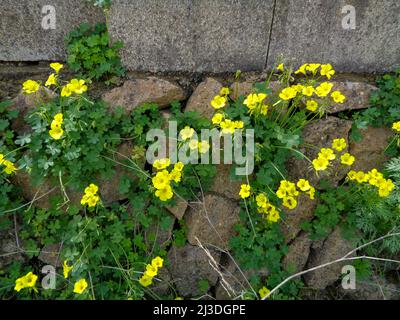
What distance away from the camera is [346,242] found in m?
2.88

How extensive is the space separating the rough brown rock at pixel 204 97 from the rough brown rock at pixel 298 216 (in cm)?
95

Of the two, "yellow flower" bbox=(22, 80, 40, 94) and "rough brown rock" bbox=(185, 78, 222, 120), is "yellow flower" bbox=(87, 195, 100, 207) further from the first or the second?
"rough brown rock" bbox=(185, 78, 222, 120)

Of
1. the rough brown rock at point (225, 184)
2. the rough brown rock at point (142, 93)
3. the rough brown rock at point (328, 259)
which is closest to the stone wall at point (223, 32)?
the rough brown rock at point (142, 93)

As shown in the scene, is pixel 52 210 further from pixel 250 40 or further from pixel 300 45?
pixel 300 45

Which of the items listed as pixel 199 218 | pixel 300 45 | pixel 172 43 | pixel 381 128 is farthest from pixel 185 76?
pixel 381 128

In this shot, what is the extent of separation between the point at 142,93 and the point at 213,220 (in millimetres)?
1087

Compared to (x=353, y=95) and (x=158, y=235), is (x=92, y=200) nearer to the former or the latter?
(x=158, y=235)

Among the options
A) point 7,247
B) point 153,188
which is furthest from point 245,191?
point 7,247

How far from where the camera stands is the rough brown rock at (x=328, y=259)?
2891 millimetres

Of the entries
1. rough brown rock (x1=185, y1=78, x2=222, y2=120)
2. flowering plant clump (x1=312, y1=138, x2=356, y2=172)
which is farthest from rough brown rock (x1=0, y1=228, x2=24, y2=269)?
flowering plant clump (x1=312, y1=138, x2=356, y2=172)

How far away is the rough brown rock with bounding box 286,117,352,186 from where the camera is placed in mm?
2842

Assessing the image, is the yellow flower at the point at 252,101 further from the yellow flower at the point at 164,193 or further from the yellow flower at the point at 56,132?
the yellow flower at the point at 56,132

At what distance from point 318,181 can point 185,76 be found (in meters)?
1.31

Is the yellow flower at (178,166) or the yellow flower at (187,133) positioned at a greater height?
the yellow flower at (187,133)
